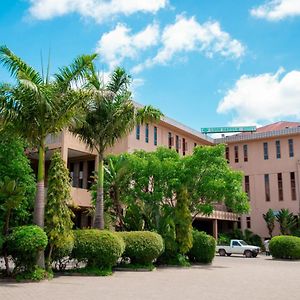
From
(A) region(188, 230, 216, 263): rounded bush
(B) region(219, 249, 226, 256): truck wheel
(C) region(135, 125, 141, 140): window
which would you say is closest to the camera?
→ (A) region(188, 230, 216, 263): rounded bush

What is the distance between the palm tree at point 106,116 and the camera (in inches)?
747

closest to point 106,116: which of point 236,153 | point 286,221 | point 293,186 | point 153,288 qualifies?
point 153,288

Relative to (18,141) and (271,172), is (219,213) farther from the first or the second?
(18,141)

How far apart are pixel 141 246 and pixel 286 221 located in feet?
89.6

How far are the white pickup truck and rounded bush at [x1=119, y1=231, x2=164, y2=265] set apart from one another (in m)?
18.7

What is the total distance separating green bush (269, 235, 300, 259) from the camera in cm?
3062

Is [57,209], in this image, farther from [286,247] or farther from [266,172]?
[266,172]

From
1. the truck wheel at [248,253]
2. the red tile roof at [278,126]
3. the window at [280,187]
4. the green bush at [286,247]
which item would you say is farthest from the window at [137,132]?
the red tile roof at [278,126]

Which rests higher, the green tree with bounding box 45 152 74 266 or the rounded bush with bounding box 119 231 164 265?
the green tree with bounding box 45 152 74 266

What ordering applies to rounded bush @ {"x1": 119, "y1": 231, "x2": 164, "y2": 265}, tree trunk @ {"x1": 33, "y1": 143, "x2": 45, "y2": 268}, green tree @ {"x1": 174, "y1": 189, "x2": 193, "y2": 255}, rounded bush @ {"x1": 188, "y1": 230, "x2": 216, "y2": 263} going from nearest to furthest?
1. tree trunk @ {"x1": 33, "y1": 143, "x2": 45, "y2": 268}
2. rounded bush @ {"x1": 119, "y1": 231, "x2": 164, "y2": 265}
3. green tree @ {"x1": 174, "y1": 189, "x2": 193, "y2": 255}
4. rounded bush @ {"x1": 188, "y1": 230, "x2": 216, "y2": 263}

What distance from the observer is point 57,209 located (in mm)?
14969

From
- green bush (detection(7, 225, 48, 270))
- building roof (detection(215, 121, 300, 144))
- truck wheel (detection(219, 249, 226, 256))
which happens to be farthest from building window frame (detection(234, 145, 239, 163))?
green bush (detection(7, 225, 48, 270))

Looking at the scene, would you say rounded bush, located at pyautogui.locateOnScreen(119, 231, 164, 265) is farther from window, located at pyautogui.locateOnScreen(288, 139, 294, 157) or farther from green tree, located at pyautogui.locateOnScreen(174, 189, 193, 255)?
window, located at pyautogui.locateOnScreen(288, 139, 294, 157)

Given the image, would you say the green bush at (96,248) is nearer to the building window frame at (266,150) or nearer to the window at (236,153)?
the building window frame at (266,150)
